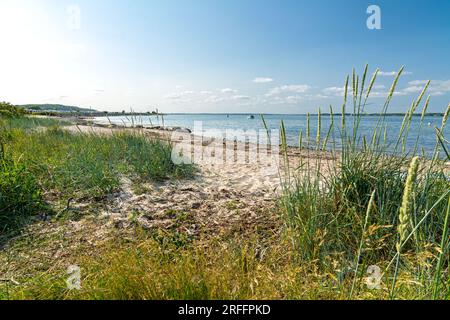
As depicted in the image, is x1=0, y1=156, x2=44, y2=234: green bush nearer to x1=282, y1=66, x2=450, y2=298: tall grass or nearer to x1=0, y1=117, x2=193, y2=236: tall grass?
x1=0, y1=117, x2=193, y2=236: tall grass

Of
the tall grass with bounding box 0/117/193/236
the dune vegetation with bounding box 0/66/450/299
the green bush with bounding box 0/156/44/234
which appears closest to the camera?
the dune vegetation with bounding box 0/66/450/299

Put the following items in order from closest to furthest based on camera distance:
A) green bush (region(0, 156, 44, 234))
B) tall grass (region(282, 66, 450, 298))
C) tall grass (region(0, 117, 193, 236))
Result: 1. tall grass (region(282, 66, 450, 298))
2. green bush (region(0, 156, 44, 234))
3. tall grass (region(0, 117, 193, 236))

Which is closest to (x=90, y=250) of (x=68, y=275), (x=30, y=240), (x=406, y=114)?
(x=68, y=275)

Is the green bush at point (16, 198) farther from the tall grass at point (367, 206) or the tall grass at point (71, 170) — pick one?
the tall grass at point (367, 206)

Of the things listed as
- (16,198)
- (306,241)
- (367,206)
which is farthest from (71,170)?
(367,206)

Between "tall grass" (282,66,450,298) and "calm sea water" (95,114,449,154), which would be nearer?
"tall grass" (282,66,450,298)

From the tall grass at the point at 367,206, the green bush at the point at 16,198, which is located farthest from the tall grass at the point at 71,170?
the tall grass at the point at 367,206

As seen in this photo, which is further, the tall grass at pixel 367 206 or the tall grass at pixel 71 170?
the tall grass at pixel 71 170

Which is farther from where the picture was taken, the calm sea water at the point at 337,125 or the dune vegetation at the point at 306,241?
the calm sea water at the point at 337,125

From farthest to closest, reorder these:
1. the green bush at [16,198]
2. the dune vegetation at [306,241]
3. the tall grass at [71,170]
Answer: the tall grass at [71,170] → the green bush at [16,198] → the dune vegetation at [306,241]

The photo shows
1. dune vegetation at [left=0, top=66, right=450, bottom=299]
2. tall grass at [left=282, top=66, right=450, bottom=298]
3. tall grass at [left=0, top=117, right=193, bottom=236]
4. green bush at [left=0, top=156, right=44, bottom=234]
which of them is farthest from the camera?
tall grass at [left=0, top=117, right=193, bottom=236]

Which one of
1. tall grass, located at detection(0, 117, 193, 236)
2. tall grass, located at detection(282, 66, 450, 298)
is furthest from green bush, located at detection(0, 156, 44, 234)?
tall grass, located at detection(282, 66, 450, 298)

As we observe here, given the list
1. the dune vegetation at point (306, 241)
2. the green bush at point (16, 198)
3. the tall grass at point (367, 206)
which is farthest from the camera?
the green bush at point (16, 198)

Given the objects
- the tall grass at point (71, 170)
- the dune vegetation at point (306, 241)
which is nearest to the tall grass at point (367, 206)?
the dune vegetation at point (306, 241)
